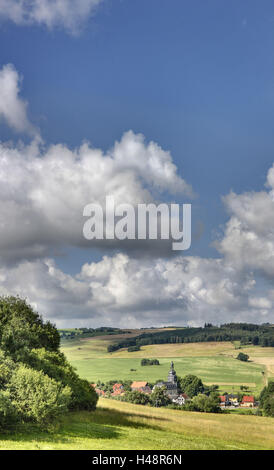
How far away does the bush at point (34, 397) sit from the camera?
39.8m

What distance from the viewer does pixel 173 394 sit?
565ft

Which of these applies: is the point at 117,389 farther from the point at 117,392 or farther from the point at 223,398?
the point at 223,398

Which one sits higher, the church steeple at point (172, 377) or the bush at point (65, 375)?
the bush at point (65, 375)

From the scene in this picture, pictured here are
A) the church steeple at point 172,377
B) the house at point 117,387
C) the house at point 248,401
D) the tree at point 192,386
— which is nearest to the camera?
the house at point 248,401

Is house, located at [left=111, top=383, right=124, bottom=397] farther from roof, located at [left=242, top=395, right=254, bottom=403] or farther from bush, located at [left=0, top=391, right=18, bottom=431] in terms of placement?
bush, located at [left=0, top=391, right=18, bottom=431]

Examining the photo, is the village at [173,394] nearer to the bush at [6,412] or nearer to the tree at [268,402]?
the tree at [268,402]

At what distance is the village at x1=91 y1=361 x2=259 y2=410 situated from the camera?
157250 mm

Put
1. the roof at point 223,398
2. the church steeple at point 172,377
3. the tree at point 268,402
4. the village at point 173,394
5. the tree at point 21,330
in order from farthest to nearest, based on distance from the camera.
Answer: the church steeple at point 172,377 < the roof at point 223,398 < the village at point 173,394 < the tree at point 268,402 < the tree at point 21,330

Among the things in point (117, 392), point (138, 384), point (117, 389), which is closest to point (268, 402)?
point (117, 392)

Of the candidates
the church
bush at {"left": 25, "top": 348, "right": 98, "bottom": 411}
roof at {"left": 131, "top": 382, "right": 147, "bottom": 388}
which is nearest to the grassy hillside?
bush at {"left": 25, "top": 348, "right": 98, "bottom": 411}

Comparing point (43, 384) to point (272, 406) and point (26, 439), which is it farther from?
point (272, 406)

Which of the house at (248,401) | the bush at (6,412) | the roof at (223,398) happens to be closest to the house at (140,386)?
the roof at (223,398)

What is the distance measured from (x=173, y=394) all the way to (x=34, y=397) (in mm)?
143242

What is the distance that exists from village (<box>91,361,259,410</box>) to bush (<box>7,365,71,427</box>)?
112m
